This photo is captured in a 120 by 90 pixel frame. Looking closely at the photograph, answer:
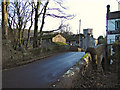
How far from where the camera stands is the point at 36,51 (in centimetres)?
805

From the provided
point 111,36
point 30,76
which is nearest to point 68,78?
point 30,76

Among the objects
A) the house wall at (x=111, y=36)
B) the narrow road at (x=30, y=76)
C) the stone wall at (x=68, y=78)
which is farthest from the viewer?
the house wall at (x=111, y=36)

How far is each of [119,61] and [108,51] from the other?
23.9 feet

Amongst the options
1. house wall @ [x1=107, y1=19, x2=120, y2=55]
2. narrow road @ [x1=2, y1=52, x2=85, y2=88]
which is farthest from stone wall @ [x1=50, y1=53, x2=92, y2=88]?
house wall @ [x1=107, y1=19, x2=120, y2=55]

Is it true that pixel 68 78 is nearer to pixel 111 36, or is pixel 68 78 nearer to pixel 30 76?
pixel 30 76

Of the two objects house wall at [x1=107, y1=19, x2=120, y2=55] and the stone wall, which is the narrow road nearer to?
the stone wall

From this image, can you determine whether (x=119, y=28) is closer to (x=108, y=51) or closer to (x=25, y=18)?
(x=108, y=51)

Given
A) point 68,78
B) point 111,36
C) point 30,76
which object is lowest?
point 30,76

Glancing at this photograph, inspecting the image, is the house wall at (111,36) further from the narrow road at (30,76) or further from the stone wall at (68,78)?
the stone wall at (68,78)

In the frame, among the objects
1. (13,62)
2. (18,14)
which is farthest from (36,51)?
(18,14)

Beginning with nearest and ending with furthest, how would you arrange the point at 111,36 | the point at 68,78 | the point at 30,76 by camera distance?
the point at 68,78 → the point at 30,76 → the point at 111,36

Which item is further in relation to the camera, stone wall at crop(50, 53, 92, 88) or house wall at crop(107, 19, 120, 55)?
house wall at crop(107, 19, 120, 55)

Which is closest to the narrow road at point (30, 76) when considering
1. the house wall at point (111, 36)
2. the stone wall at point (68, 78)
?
the stone wall at point (68, 78)

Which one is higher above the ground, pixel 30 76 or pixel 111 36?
pixel 111 36
